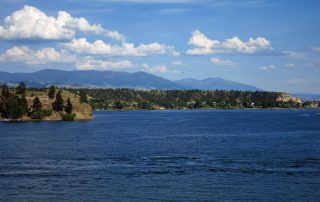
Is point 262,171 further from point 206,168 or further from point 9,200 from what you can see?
point 9,200

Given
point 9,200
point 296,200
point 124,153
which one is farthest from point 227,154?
point 9,200

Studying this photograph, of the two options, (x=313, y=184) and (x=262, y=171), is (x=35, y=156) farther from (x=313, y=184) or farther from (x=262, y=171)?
(x=313, y=184)

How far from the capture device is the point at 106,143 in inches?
4769

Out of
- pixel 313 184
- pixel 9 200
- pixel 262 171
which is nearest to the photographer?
pixel 9 200

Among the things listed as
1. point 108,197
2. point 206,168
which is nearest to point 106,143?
point 206,168

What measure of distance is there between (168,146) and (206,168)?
38119 mm

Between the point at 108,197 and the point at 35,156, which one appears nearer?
the point at 108,197

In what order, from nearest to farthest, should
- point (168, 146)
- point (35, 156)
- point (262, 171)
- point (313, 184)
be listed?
point (313, 184) < point (262, 171) < point (35, 156) < point (168, 146)

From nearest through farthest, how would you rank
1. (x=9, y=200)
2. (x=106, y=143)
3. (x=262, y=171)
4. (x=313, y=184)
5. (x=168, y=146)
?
(x=9, y=200), (x=313, y=184), (x=262, y=171), (x=168, y=146), (x=106, y=143)

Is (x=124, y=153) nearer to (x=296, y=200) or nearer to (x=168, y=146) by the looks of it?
(x=168, y=146)

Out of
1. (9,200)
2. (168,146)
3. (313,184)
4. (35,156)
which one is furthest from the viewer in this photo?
(168,146)

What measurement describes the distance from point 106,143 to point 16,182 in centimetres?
5784

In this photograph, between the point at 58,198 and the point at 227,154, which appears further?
the point at 227,154

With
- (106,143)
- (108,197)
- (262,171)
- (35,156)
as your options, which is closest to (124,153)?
(35,156)
